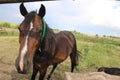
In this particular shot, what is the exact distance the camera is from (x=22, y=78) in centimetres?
983

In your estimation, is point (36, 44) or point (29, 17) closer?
point (36, 44)

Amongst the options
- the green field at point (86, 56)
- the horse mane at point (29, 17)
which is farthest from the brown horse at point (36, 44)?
the green field at point (86, 56)

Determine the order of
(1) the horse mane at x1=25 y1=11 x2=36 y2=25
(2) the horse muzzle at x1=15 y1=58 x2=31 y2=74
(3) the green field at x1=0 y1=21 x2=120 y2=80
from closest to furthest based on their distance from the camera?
(2) the horse muzzle at x1=15 y1=58 x2=31 y2=74, (1) the horse mane at x1=25 y1=11 x2=36 y2=25, (3) the green field at x1=0 y1=21 x2=120 y2=80

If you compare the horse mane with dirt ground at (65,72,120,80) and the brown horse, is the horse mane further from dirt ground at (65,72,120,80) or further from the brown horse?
dirt ground at (65,72,120,80)

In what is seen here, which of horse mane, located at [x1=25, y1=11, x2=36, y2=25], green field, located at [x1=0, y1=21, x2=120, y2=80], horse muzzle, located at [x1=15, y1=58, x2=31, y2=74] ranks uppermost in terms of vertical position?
horse mane, located at [x1=25, y1=11, x2=36, y2=25]

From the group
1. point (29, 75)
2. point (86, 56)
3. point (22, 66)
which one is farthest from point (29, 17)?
point (86, 56)

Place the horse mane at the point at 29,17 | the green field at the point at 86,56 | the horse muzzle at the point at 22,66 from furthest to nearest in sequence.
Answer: the green field at the point at 86,56 → the horse mane at the point at 29,17 → the horse muzzle at the point at 22,66

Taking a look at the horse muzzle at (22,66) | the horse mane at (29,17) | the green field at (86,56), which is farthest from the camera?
the green field at (86,56)

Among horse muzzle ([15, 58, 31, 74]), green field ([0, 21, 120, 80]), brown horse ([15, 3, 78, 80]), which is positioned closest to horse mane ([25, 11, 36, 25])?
brown horse ([15, 3, 78, 80])

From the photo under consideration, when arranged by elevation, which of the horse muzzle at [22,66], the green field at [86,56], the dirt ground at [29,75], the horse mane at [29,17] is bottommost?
the green field at [86,56]

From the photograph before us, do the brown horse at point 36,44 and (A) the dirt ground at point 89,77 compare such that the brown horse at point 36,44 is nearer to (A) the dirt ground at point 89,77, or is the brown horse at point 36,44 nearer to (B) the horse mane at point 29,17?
(B) the horse mane at point 29,17

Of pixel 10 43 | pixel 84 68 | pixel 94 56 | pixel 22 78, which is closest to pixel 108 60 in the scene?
pixel 94 56

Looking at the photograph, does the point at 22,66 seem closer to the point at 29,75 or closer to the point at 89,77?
the point at 89,77

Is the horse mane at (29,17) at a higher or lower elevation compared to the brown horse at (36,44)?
higher
